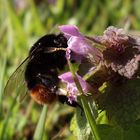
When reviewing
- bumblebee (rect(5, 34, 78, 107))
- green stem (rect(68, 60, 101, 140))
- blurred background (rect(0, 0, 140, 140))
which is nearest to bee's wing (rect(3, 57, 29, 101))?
bumblebee (rect(5, 34, 78, 107))

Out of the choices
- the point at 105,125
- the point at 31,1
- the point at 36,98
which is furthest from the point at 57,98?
the point at 31,1

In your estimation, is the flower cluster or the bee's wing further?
the bee's wing

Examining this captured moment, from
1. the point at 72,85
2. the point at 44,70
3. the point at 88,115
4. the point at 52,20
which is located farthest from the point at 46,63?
the point at 52,20

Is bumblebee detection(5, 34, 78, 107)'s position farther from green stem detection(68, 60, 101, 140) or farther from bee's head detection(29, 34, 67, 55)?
green stem detection(68, 60, 101, 140)

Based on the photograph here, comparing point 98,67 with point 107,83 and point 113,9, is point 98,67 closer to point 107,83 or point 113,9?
point 107,83

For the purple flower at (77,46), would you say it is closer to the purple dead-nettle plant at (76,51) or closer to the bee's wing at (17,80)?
the purple dead-nettle plant at (76,51)

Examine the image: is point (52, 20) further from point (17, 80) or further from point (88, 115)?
point (88, 115)

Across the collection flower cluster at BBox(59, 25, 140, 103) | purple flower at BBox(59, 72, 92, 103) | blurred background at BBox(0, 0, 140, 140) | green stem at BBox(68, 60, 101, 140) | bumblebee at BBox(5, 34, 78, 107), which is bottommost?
green stem at BBox(68, 60, 101, 140)

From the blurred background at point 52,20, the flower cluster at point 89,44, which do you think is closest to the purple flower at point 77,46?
the flower cluster at point 89,44
